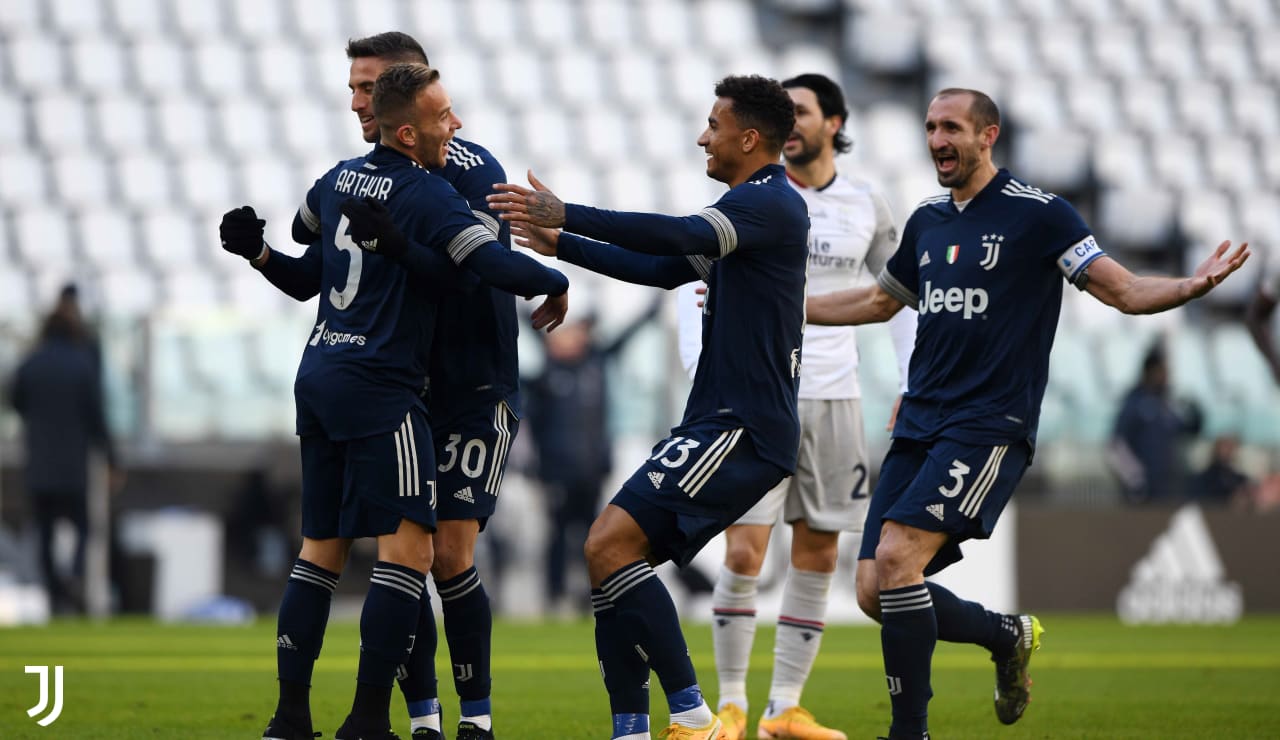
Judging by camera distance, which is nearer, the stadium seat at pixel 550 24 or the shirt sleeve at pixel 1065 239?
the shirt sleeve at pixel 1065 239

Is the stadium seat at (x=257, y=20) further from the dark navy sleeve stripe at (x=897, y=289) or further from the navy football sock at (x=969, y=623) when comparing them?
the navy football sock at (x=969, y=623)

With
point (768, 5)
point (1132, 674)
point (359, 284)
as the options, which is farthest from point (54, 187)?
point (359, 284)

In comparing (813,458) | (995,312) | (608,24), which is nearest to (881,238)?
(813,458)

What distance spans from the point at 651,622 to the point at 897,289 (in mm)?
1647

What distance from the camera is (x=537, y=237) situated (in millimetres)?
5355

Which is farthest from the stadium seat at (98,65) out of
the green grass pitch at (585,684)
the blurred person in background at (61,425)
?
the green grass pitch at (585,684)

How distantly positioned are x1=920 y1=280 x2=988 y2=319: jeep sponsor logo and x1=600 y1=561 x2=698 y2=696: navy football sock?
1356 millimetres

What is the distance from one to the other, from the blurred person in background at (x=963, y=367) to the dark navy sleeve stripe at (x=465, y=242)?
5.13 ft

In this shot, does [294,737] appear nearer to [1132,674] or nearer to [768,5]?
[1132,674]

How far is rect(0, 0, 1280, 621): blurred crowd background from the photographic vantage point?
46.4ft

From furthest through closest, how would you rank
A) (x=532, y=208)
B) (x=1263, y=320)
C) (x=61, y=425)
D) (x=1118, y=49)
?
(x=1118, y=49), (x=61, y=425), (x=1263, y=320), (x=532, y=208)

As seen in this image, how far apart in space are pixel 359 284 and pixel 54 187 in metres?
14.1

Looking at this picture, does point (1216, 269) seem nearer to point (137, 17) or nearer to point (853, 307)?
point (853, 307)

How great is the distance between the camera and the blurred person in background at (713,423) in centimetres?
524
